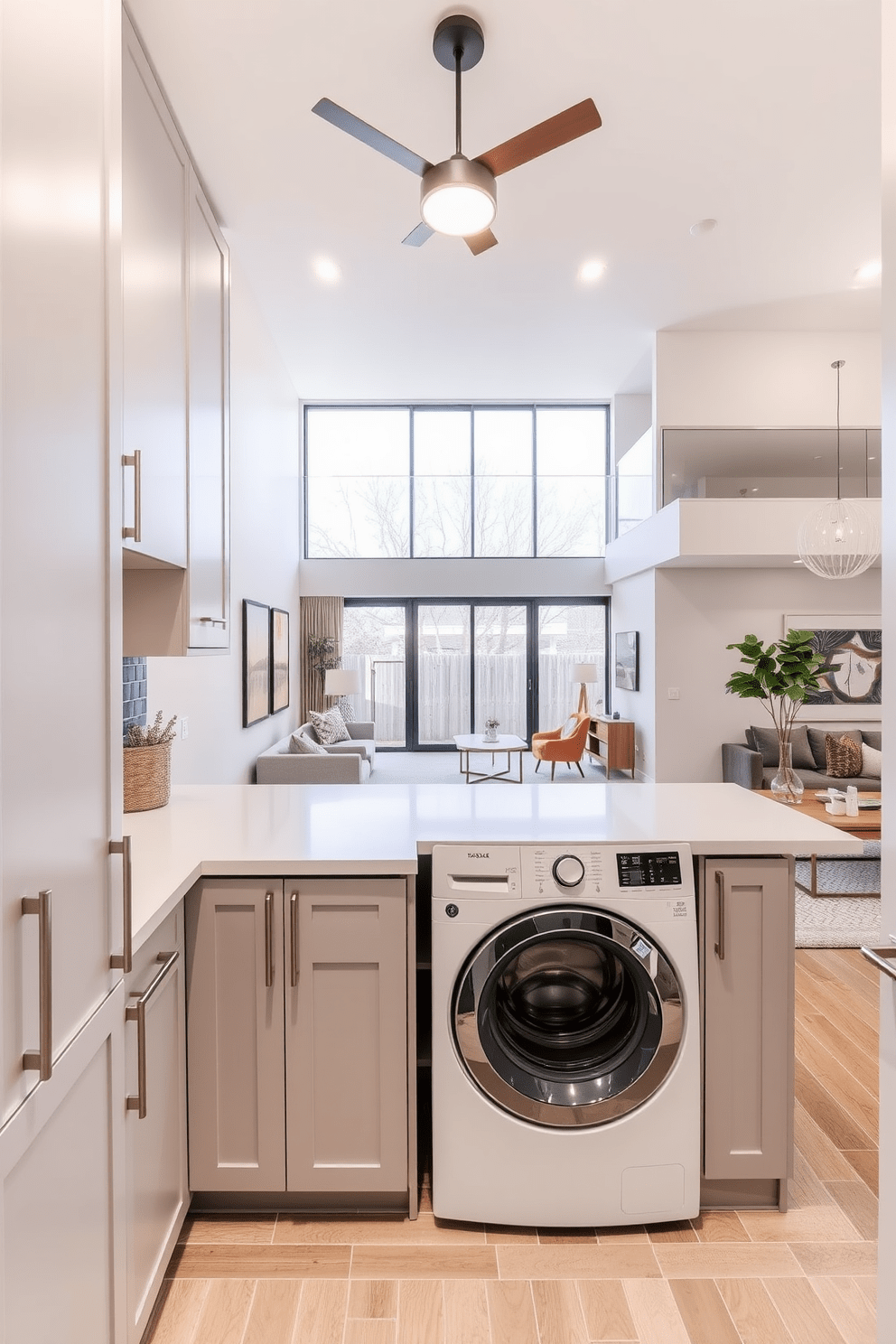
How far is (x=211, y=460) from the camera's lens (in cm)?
214

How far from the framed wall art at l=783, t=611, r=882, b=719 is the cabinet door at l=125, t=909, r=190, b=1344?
6.32 m

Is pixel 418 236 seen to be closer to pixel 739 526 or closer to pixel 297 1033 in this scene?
pixel 297 1033

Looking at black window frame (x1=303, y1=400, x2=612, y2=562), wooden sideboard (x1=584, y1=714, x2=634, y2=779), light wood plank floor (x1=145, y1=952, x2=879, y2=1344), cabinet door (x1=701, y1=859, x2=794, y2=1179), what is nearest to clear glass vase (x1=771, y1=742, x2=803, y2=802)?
wooden sideboard (x1=584, y1=714, x2=634, y2=779)

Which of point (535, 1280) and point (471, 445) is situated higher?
point (471, 445)

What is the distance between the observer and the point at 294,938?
172 centimetres

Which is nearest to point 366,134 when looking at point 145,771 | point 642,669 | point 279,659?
point 145,771

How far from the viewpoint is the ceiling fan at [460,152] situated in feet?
8.61

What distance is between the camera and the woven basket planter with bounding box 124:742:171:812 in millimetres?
2234

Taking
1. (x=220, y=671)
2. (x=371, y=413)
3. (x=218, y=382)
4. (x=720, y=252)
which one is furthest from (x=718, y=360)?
(x=218, y=382)

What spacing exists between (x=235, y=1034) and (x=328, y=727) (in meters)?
5.54

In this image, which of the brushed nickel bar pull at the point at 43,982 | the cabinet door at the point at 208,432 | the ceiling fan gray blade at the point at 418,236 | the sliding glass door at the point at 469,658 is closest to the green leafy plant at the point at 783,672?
the ceiling fan gray blade at the point at 418,236

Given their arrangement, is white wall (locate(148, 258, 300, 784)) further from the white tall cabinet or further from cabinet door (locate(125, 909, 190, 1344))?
the white tall cabinet

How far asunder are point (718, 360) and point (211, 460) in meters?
5.66

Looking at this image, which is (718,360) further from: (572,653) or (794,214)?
(572,653)
